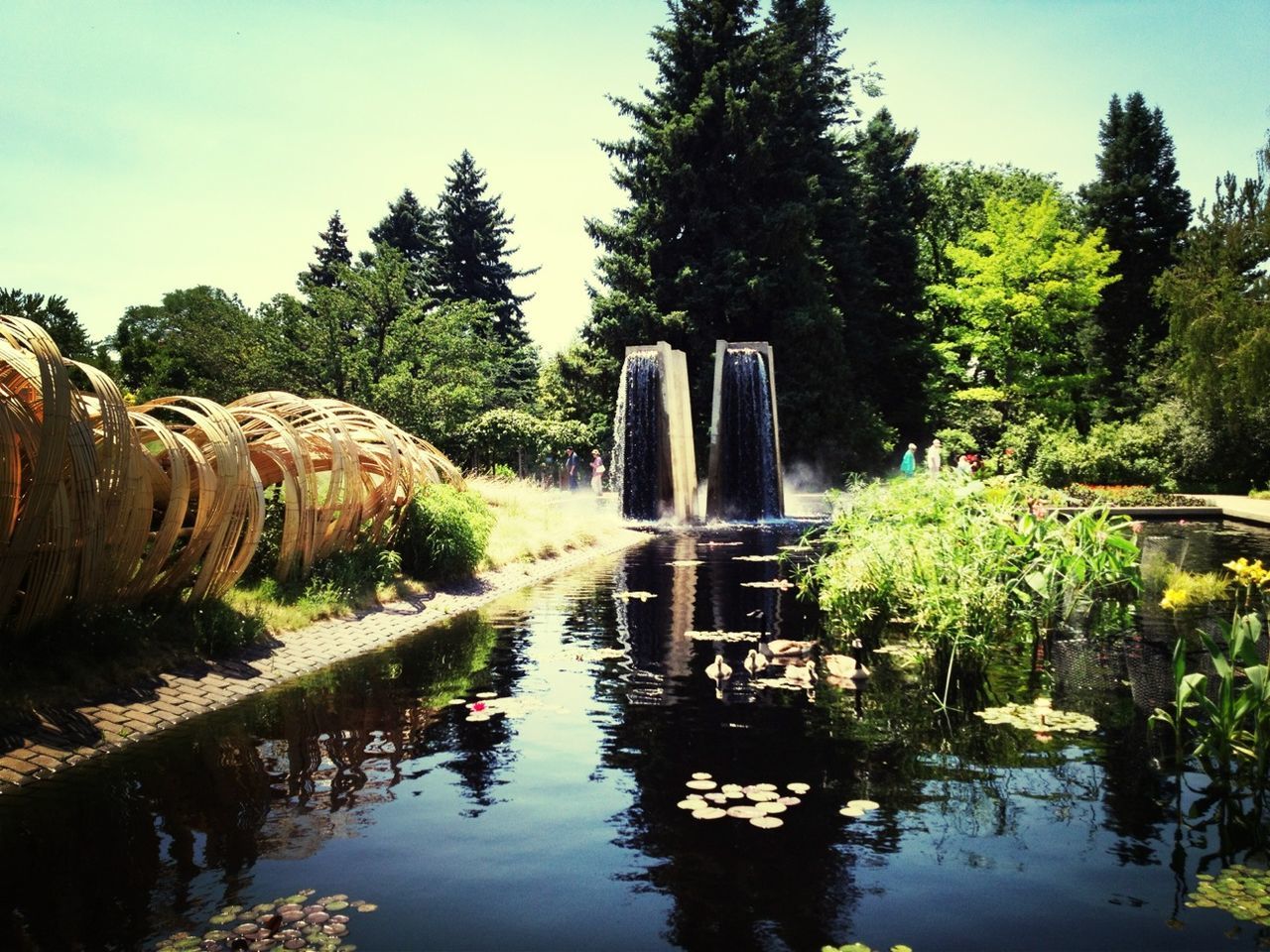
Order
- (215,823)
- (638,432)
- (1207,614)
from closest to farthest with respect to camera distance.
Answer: (215,823), (1207,614), (638,432)

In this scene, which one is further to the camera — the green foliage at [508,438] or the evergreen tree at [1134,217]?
the evergreen tree at [1134,217]

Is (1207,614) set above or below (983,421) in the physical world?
below

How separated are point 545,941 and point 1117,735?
4005 mm

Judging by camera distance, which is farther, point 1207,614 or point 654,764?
point 1207,614

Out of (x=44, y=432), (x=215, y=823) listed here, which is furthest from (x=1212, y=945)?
(x=44, y=432)

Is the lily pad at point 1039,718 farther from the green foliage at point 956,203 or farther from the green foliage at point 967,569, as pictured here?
the green foliage at point 956,203

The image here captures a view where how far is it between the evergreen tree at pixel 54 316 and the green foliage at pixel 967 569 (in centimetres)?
1082

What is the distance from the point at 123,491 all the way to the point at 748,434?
69.8ft

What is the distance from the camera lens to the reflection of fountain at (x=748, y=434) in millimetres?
25859

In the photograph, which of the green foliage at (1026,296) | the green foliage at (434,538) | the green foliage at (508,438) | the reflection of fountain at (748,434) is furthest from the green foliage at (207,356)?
the green foliage at (1026,296)

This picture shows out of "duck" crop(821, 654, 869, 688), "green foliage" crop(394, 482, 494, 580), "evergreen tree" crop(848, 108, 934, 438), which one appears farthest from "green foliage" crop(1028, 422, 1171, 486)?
"duck" crop(821, 654, 869, 688)

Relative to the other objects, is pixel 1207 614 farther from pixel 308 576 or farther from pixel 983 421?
pixel 983 421

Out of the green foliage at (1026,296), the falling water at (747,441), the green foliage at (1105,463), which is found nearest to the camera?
the falling water at (747,441)

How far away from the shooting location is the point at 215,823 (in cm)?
467
